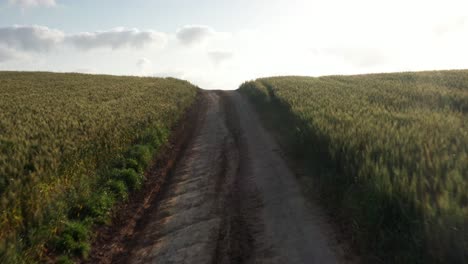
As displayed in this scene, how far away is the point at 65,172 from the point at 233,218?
5.27 meters

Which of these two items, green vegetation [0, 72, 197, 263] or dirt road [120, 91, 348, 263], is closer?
dirt road [120, 91, 348, 263]

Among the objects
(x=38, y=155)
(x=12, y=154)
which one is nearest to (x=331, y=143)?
(x=38, y=155)

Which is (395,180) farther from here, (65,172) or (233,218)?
(65,172)

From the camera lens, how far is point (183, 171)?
1422 centimetres

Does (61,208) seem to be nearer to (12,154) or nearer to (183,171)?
(12,154)

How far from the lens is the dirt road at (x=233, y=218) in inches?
314

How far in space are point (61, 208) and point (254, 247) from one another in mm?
4396

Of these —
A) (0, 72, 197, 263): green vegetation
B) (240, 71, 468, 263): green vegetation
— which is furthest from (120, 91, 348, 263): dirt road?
(0, 72, 197, 263): green vegetation

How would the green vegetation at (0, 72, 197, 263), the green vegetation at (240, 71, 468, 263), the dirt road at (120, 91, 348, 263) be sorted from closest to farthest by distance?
the green vegetation at (240, 71, 468, 263) → the dirt road at (120, 91, 348, 263) → the green vegetation at (0, 72, 197, 263)

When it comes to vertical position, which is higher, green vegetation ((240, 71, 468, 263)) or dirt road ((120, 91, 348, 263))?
green vegetation ((240, 71, 468, 263))

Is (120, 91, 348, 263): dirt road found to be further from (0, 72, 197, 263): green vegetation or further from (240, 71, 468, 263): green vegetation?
(0, 72, 197, 263): green vegetation

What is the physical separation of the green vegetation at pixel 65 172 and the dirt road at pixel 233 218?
4.12 ft

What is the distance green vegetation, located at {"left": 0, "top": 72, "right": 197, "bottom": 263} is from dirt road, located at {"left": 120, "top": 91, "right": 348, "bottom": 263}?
4.12 ft

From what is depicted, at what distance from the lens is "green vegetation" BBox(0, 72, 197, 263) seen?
8.35m
